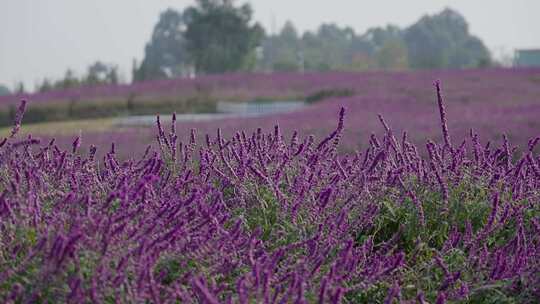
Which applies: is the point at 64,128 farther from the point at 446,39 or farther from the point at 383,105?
the point at 446,39

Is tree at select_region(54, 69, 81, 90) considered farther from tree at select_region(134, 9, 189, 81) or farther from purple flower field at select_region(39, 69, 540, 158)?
tree at select_region(134, 9, 189, 81)

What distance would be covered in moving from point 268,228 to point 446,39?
89.2m

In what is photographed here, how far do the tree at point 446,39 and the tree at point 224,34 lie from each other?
34.8 meters

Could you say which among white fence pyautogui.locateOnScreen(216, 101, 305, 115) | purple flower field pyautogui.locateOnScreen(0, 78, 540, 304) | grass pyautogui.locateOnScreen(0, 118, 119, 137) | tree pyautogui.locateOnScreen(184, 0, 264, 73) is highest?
tree pyautogui.locateOnScreen(184, 0, 264, 73)

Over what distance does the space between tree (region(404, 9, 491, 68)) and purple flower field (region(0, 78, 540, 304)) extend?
8014 cm

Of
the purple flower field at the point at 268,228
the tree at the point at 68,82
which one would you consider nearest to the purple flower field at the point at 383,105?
the purple flower field at the point at 268,228

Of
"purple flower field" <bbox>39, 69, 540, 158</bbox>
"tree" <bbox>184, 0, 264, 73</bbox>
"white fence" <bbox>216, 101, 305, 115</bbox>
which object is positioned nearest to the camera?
"purple flower field" <bbox>39, 69, 540, 158</bbox>

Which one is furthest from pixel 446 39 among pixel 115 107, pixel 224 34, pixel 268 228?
pixel 268 228

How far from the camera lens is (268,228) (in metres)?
3.45

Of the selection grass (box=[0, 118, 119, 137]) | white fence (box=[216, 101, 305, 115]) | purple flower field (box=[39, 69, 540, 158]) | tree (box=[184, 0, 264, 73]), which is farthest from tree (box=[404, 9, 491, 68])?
grass (box=[0, 118, 119, 137])

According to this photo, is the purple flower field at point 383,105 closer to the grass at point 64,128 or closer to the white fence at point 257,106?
the white fence at point 257,106

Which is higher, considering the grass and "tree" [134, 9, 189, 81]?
"tree" [134, 9, 189, 81]

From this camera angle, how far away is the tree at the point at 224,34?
5197 centimetres

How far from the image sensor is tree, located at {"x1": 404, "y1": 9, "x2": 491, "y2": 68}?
84.2 metres
